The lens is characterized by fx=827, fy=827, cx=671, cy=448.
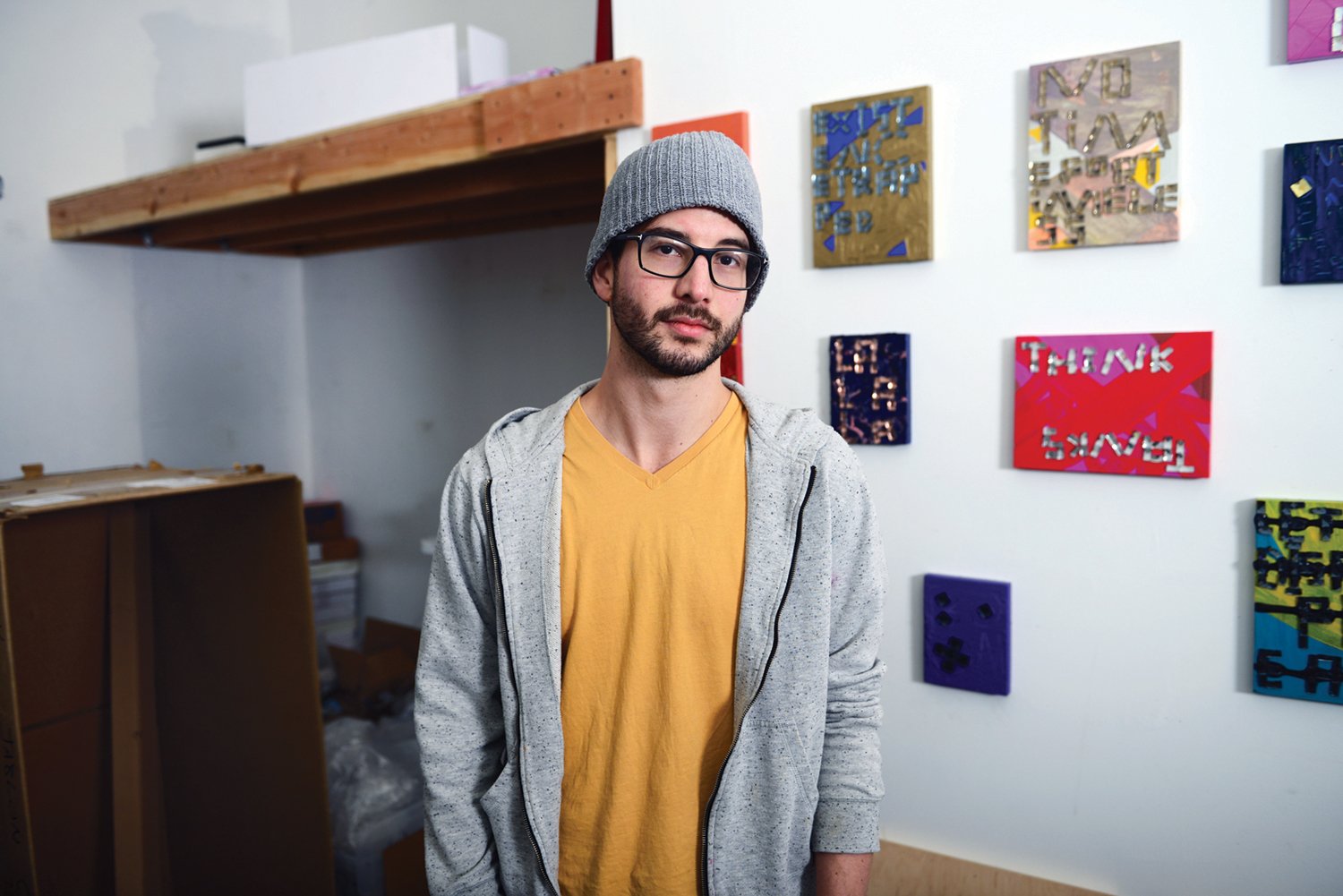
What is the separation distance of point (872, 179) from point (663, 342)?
564mm

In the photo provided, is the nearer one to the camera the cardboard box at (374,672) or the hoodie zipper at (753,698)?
the hoodie zipper at (753,698)

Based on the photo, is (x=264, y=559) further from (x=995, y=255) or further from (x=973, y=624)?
(x=995, y=255)

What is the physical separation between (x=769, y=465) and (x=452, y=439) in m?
1.97

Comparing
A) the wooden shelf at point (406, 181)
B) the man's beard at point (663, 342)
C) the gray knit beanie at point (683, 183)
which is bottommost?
the man's beard at point (663, 342)

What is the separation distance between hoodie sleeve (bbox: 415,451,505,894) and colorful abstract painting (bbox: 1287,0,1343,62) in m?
1.13

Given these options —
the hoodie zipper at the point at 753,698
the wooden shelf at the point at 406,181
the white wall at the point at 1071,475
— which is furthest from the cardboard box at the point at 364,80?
the hoodie zipper at the point at 753,698

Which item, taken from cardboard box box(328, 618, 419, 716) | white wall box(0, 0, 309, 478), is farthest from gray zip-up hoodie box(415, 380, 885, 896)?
white wall box(0, 0, 309, 478)

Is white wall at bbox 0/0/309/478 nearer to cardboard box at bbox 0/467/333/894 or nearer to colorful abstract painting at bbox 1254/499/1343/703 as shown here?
cardboard box at bbox 0/467/333/894

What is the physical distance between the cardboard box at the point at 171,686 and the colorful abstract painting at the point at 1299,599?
5.07 ft

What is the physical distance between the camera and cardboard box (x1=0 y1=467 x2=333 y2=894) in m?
1.39

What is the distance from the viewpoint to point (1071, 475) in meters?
1.21

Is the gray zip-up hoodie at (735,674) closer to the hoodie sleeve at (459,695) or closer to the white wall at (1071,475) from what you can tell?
the hoodie sleeve at (459,695)

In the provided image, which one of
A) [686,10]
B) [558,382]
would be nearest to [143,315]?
[558,382]

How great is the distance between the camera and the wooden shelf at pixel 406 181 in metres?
1.48
